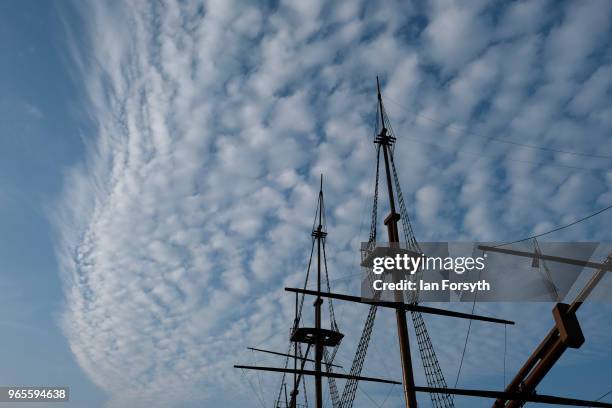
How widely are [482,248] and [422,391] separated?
7675 mm

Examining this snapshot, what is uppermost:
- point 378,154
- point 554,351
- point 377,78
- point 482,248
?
point 377,78

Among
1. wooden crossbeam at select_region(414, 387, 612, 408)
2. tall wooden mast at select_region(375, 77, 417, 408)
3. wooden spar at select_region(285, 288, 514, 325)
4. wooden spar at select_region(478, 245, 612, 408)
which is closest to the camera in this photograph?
wooden spar at select_region(478, 245, 612, 408)

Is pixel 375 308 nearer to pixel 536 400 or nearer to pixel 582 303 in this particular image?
pixel 536 400

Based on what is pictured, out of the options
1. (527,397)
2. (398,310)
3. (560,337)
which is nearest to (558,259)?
(560,337)

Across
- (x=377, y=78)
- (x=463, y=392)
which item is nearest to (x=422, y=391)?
(x=463, y=392)

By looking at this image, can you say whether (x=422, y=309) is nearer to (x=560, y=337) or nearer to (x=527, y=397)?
(x=527, y=397)

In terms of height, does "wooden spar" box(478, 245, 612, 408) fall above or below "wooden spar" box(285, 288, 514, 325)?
below

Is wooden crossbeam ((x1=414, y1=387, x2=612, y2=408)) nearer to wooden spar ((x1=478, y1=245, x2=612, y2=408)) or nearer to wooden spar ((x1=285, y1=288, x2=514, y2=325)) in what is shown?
wooden spar ((x1=478, y1=245, x2=612, y2=408))

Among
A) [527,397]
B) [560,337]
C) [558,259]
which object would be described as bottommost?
[527,397]

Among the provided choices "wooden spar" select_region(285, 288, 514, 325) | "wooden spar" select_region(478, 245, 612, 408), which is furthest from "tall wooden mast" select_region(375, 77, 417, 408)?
"wooden spar" select_region(478, 245, 612, 408)

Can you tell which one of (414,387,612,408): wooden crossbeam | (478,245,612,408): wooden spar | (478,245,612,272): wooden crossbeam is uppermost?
(478,245,612,272): wooden crossbeam

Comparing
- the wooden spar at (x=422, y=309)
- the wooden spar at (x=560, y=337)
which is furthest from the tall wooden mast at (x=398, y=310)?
the wooden spar at (x=560, y=337)

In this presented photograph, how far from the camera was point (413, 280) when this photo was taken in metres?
26.7

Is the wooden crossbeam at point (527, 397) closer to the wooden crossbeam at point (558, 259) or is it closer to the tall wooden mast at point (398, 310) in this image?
the tall wooden mast at point (398, 310)
